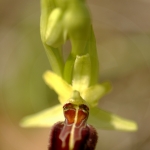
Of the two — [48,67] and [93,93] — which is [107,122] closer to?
[93,93]

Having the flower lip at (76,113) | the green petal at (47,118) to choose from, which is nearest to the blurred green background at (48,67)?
the green petal at (47,118)

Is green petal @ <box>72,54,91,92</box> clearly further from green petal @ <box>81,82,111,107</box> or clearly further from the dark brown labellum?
the dark brown labellum

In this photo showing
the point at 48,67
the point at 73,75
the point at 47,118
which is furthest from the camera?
the point at 48,67

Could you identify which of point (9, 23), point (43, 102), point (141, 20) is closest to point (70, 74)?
point (43, 102)

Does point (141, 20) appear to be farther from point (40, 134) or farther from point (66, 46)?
point (40, 134)

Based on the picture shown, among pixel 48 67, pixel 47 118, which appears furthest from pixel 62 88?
pixel 48 67

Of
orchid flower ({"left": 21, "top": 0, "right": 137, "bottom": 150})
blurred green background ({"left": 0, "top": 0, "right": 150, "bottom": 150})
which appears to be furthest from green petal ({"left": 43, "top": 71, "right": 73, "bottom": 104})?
blurred green background ({"left": 0, "top": 0, "right": 150, "bottom": 150})
